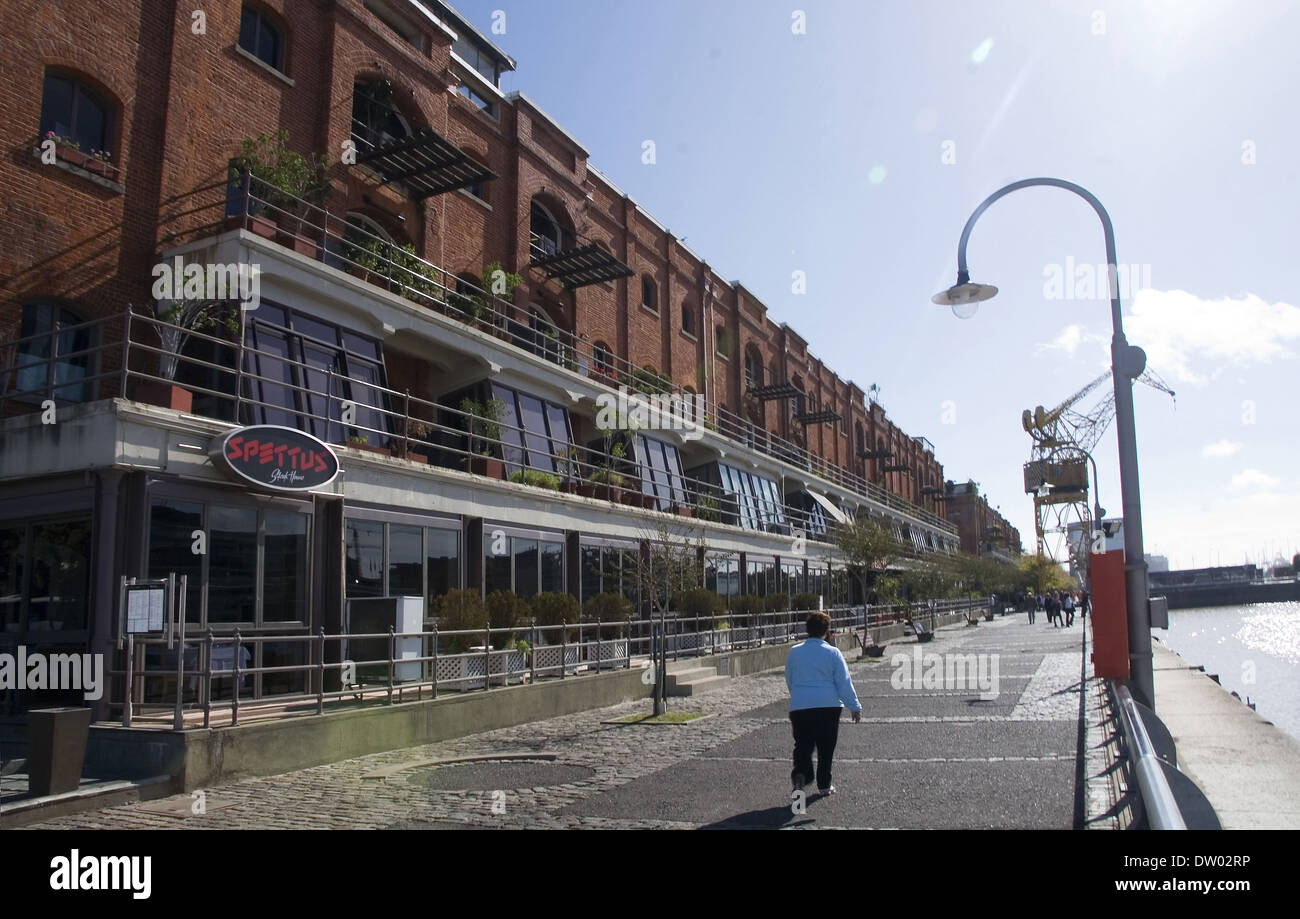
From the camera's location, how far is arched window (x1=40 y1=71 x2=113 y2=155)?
14.3 meters

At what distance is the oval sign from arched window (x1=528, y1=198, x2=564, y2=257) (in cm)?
1471

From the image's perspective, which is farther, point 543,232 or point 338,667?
point 543,232

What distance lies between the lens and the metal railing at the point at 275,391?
42.1ft

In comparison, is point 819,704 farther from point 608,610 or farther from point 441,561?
point 608,610

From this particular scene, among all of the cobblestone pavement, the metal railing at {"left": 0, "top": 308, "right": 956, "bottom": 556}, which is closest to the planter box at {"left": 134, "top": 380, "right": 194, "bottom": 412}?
the metal railing at {"left": 0, "top": 308, "right": 956, "bottom": 556}

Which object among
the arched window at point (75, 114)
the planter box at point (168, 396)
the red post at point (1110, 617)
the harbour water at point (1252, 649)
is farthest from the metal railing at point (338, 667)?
the harbour water at point (1252, 649)

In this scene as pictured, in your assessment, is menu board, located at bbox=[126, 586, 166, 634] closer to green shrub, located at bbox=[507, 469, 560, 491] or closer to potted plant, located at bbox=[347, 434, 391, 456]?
potted plant, located at bbox=[347, 434, 391, 456]

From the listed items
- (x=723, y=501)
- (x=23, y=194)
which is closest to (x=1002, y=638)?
(x=723, y=501)

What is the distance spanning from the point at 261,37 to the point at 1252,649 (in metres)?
59.8

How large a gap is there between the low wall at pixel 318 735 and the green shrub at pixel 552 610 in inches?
44.2

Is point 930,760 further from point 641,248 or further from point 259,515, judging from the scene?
point 641,248

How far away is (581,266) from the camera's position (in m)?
26.2

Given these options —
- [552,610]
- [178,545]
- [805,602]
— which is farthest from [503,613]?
[805,602]
